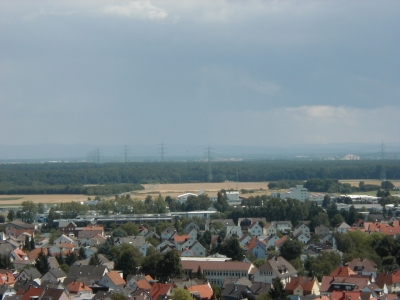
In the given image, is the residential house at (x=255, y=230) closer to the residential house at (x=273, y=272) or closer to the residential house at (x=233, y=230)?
the residential house at (x=233, y=230)

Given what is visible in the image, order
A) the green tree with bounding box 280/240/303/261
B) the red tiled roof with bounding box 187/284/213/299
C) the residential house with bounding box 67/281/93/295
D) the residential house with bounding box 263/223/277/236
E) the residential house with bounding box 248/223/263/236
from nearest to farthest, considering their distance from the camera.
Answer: the red tiled roof with bounding box 187/284/213/299 → the residential house with bounding box 67/281/93/295 → the green tree with bounding box 280/240/303/261 → the residential house with bounding box 263/223/277/236 → the residential house with bounding box 248/223/263/236

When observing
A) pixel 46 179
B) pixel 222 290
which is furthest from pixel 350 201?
pixel 46 179

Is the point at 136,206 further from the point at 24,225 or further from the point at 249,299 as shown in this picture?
the point at 249,299

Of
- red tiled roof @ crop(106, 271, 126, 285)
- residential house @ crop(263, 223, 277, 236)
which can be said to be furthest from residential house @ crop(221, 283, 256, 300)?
residential house @ crop(263, 223, 277, 236)

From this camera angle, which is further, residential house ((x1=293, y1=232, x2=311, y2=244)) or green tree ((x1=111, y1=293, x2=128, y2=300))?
residential house ((x1=293, y1=232, x2=311, y2=244))

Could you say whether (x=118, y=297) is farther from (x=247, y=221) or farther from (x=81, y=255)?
(x=247, y=221)

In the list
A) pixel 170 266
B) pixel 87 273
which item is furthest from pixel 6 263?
pixel 170 266

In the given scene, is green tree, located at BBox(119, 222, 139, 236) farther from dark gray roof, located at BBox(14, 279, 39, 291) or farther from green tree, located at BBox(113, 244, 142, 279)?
dark gray roof, located at BBox(14, 279, 39, 291)

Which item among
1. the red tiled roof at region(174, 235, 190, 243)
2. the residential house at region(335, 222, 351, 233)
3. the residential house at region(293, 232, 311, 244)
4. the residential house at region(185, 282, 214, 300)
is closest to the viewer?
the residential house at region(185, 282, 214, 300)
